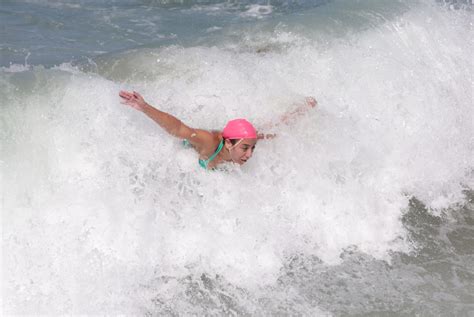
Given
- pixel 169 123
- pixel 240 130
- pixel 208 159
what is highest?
pixel 169 123

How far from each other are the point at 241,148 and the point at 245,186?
51cm

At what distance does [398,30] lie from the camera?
7566 millimetres

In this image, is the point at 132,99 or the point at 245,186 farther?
the point at 245,186

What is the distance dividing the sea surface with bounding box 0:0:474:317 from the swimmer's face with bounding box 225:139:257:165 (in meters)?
0.32

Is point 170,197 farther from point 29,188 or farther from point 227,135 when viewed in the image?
point 29,188

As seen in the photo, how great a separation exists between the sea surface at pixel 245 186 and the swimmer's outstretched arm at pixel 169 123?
42 centimetres

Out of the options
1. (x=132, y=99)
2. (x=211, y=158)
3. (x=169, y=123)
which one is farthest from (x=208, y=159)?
(x=132, y=99)

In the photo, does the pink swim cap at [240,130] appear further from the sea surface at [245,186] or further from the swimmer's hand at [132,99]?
the swimmer's hand at [132,99]

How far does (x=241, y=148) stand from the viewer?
4.72 metres

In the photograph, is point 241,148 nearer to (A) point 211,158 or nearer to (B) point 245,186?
(A) point 211,158

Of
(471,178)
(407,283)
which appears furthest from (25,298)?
(471,178)

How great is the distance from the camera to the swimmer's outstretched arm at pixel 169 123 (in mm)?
4012

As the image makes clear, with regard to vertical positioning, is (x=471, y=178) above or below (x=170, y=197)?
below

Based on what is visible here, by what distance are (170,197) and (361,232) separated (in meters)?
1.77
